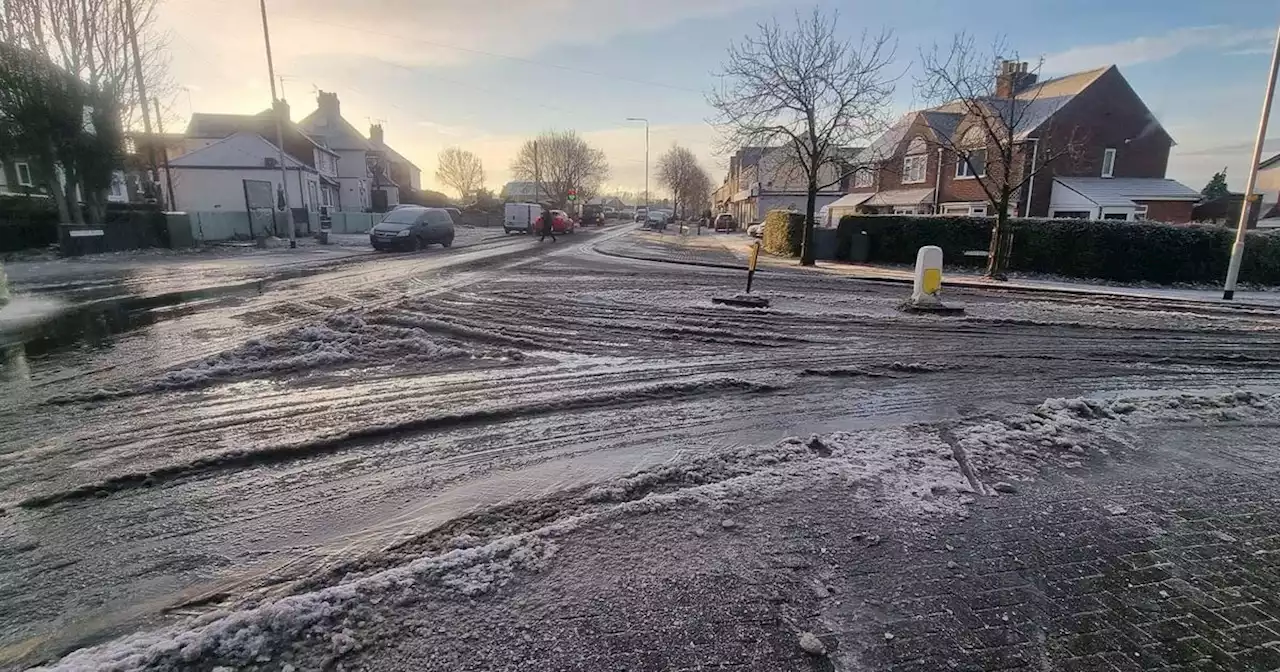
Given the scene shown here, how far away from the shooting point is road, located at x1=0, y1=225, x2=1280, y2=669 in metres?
2.76

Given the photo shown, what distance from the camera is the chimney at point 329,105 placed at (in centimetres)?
6134

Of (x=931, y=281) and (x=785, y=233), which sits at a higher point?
(x=785, y=233)

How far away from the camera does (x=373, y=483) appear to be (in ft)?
12.5

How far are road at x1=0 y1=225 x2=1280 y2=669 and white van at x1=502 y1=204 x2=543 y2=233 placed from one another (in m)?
30.0

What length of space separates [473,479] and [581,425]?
1.21 metres

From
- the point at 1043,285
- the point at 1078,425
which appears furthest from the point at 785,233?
the point at 1078,425

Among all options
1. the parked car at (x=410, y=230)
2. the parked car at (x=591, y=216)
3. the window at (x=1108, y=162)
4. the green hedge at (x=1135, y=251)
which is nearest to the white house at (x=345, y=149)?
the parked car at (x=591, y=216)

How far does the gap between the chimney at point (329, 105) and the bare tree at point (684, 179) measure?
41.5m

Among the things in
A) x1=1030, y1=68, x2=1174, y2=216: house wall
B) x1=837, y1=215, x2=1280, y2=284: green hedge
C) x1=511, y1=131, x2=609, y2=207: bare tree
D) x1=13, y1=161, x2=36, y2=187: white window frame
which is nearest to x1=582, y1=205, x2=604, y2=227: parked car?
x1=511, y1=131, x2=609, y2=207: bare tree

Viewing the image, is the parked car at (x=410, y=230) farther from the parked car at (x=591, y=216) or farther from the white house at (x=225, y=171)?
the parked car at (x=591, y=216)

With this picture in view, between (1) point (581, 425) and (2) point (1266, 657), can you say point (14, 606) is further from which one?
(2) point (1266, 657)

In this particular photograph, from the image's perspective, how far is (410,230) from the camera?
77.5 feet

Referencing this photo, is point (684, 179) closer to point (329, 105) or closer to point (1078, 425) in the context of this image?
point (329, 105)

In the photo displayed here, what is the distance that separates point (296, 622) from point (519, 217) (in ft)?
130
